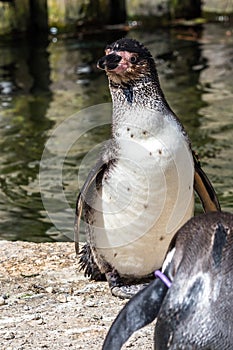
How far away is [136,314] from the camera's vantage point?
313 centimetres

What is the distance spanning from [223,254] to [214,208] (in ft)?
5.35

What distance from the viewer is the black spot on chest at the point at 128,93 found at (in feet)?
14.7

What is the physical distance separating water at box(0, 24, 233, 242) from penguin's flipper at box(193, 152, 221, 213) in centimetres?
184

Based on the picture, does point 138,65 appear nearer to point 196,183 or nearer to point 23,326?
point 196,183

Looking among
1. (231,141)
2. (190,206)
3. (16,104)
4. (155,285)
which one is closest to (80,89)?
(16,104)

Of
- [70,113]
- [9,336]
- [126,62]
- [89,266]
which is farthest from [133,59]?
[70,113]

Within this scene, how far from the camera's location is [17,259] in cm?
518

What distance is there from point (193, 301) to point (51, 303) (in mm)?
1441

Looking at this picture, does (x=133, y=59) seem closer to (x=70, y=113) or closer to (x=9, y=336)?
(x=9, y=336)

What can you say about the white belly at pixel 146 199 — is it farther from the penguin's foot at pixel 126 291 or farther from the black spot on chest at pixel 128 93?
the black spot on chest at pixel 128 93

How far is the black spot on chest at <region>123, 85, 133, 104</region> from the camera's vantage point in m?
4.47

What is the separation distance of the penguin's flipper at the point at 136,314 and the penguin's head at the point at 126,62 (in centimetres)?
152

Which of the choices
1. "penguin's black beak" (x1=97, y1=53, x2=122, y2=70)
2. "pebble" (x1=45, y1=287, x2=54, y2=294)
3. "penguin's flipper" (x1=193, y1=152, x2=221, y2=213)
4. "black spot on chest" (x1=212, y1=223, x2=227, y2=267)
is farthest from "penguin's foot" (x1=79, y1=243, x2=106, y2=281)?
"black spot on chest" (x1=212, y1=223, x2=227, y2=267)

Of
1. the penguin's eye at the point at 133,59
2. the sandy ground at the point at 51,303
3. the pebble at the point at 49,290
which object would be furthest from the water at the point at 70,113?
the penguin's eye at the point at 133,59
